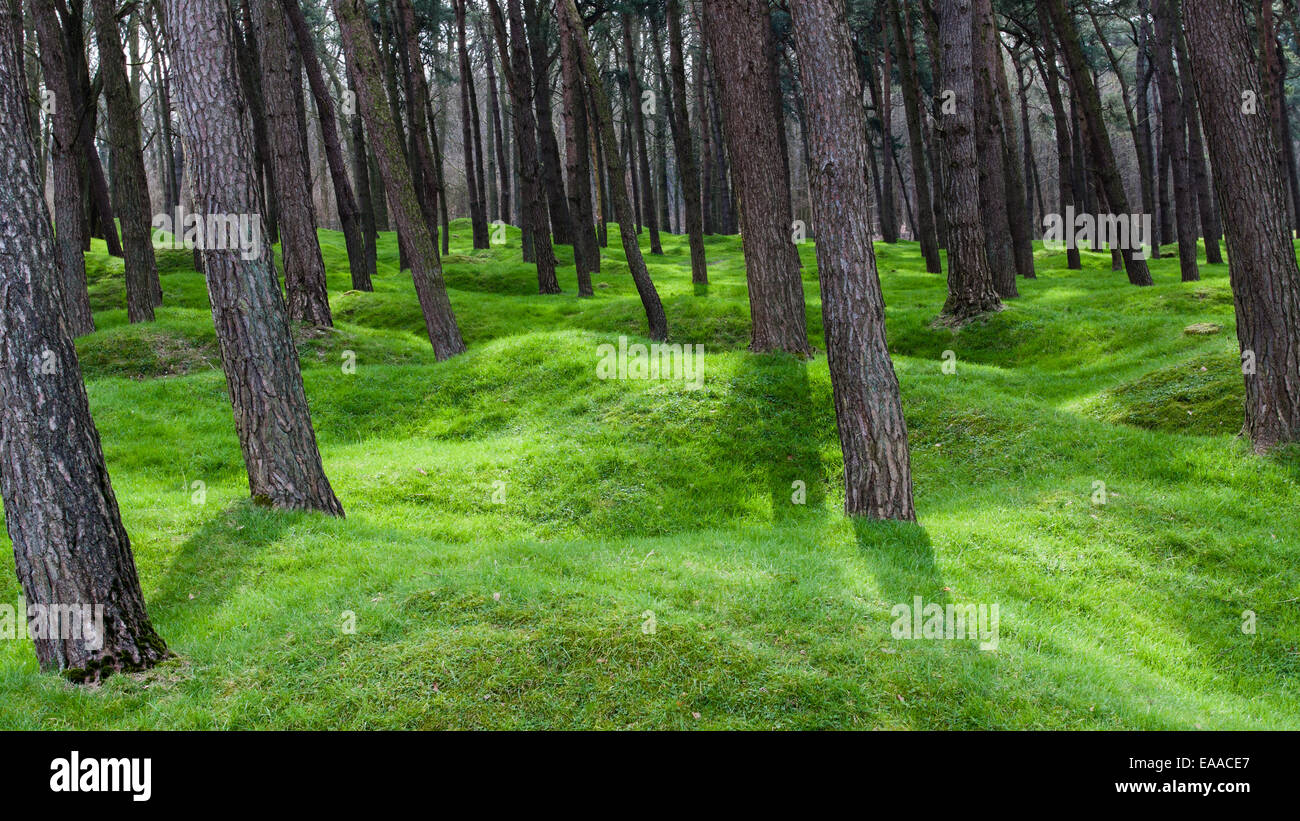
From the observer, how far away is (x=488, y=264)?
29.5 meters

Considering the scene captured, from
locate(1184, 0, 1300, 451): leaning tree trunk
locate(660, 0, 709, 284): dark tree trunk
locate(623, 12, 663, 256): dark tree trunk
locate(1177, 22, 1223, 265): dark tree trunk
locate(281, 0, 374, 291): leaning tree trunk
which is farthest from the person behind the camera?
locate(623, 12, 663, 256): dark tree trunk

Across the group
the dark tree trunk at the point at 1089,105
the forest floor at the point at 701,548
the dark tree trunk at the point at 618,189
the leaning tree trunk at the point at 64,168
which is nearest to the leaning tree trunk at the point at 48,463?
the forest floor at the point at 701,548

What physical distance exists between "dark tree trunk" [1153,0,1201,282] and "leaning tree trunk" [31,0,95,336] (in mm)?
25978

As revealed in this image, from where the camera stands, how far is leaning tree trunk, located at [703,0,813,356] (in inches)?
546

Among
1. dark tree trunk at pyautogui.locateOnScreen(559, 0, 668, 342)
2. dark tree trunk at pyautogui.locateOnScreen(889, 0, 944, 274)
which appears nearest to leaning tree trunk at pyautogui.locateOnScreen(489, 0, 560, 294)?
dark tree trunk at pyautogui.locateOnScreen(559, 0, 668, 342)

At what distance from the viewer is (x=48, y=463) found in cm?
572

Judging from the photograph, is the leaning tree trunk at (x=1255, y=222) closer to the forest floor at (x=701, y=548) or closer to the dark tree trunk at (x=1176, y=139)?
the forest floor at (x=701, y=548)

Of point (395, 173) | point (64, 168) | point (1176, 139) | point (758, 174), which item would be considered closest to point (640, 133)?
point (1176, 139)

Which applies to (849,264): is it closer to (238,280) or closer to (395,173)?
(238,280)

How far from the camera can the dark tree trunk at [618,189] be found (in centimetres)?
1605

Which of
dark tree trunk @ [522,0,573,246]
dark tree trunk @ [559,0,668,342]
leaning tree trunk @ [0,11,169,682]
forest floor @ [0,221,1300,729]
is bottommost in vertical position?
forest floor @ [0,221,1300,729]

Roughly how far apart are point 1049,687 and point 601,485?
6003 mm

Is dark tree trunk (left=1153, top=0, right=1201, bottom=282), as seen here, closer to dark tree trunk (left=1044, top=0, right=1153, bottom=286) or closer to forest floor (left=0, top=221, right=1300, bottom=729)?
dark tree trunk (left=1044, top=0, right=1153, bottom=286)
